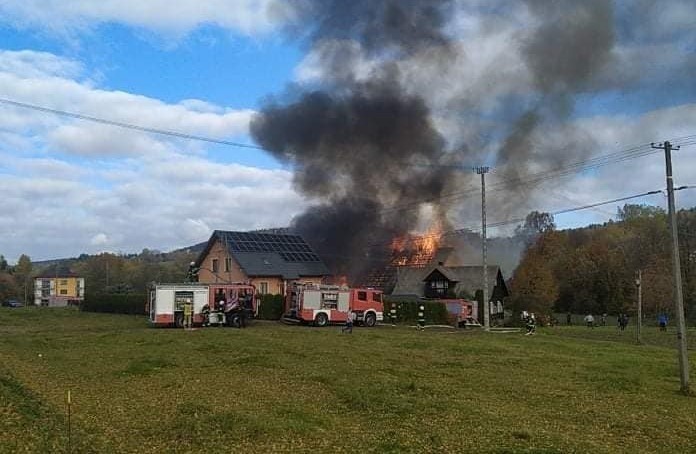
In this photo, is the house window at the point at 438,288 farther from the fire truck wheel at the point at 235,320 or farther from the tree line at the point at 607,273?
the fire truck wheel at the point at 235,320

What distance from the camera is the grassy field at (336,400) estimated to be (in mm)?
10508

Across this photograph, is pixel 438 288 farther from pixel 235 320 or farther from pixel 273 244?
pixel 235 320

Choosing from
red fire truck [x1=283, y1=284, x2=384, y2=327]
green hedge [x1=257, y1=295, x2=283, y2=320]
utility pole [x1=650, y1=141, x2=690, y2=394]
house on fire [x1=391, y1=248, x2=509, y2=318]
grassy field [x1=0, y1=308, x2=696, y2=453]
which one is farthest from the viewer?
house on fire [x1=391, y1=248, x2=509, y2=318]

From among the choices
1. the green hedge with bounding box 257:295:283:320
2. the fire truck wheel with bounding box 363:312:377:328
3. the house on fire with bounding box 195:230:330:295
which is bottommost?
the fire truck wheel with bounding box 363:312:377:328

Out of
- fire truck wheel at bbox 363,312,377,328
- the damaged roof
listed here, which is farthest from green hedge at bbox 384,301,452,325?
the damaged roof

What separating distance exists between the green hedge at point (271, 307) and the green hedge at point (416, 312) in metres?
8.00

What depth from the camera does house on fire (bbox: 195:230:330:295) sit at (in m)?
54.0

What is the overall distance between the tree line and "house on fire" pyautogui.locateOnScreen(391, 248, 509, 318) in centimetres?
203

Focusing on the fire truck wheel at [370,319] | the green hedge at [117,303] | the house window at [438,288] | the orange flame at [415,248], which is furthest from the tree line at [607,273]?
the green hedge at [117,303]

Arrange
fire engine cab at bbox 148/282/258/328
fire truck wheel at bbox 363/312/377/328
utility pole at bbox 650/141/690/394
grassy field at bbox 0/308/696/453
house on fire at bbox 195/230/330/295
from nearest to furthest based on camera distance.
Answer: grassy field at bbox 0/308/696/453, utility pole at bbox 650/141/690/394, fire engine cab at bbox 148/282/258/328, fire truck wheel at bbox 363/312/377/328, house on fire at bbox 195/230/330/295

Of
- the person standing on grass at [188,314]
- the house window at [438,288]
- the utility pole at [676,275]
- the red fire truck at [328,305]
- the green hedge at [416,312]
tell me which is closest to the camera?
the utility pole at [676,275]

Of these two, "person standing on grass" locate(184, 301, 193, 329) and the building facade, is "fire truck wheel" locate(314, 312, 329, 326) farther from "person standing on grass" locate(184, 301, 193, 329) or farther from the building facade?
the building facade

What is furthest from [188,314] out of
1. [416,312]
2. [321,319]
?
[416,312]

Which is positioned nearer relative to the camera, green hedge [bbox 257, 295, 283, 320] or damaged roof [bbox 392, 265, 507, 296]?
green hedge [bbox 257, 295, 283, 320]
